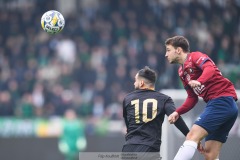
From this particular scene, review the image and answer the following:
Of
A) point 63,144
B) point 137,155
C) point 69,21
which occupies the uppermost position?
point 69,21

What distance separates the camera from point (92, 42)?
18578 mm

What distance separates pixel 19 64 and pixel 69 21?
237 cm

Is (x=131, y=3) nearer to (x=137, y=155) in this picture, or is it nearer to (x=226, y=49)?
(x=226, y=49)

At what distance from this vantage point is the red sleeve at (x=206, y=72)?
6.95 metres

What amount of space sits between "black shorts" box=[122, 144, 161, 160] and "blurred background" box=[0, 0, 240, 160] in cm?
722

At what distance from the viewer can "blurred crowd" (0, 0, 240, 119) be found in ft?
55.3

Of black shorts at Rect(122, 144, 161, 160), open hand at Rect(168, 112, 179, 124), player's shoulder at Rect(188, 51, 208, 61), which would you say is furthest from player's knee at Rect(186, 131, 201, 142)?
player's shoulder at Rect(188, 51, 208, 61)

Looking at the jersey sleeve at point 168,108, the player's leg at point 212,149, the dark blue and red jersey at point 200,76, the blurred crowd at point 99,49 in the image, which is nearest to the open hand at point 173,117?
the jersey sleeve at point 168,108

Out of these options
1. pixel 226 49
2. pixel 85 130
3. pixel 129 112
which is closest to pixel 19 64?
pixel 85 130

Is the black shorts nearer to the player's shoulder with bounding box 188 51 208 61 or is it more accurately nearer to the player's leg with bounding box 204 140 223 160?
the player's leg with bounding box 204 140 223 160

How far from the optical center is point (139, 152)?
7.05m

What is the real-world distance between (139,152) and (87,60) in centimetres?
1101

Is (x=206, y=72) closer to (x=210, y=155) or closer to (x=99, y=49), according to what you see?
(x=210, y=155)

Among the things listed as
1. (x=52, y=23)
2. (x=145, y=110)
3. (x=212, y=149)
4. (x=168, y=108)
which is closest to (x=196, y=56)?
(x=168, y=108)
